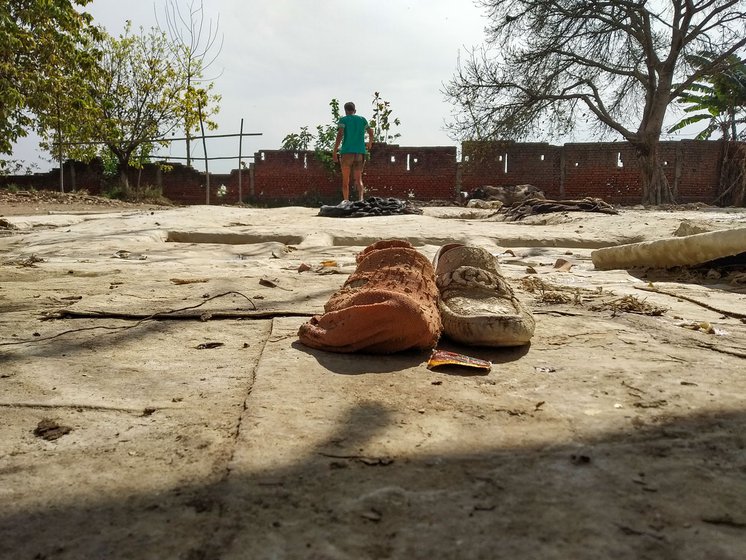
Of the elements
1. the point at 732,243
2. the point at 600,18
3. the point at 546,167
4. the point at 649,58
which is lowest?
the point at 732,243

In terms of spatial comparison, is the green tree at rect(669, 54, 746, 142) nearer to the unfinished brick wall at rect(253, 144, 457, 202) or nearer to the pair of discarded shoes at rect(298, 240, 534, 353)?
the unfinished brick wall at rect(253, 144, 457, 202)

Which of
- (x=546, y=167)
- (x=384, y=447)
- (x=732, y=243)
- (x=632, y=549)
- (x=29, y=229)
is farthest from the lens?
(x=546, y=167)

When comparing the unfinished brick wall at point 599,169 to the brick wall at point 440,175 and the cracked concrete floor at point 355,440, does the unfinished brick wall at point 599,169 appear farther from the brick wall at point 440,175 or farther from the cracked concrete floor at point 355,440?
the cracked concrete floor at point 355,440

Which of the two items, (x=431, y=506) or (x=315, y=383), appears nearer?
(x=431, y=506)

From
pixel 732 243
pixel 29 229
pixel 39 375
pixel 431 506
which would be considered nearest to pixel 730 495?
pixel 431 506

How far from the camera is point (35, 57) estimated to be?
10750mm

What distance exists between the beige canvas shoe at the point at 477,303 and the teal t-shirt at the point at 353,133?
656cm

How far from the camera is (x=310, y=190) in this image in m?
19.3

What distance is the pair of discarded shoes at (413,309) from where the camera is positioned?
156 cm

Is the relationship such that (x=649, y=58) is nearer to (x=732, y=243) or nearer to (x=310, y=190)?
(x=310, y=190)

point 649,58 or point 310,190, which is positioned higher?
point 649,58

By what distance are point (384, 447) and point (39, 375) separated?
0.85 m

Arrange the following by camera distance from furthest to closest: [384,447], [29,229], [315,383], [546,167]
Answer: [546,167] < [29,229] < [315,383] < [384,447]

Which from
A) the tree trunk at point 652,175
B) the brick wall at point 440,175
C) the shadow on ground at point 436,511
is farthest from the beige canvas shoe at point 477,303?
the brick wall at point 440,175
